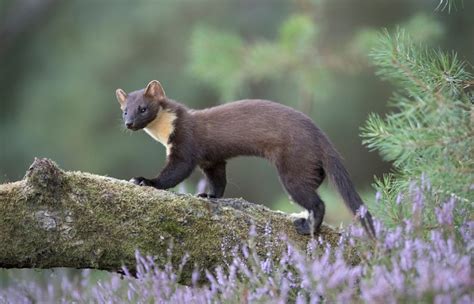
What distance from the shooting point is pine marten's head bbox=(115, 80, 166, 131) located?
20.8 ft

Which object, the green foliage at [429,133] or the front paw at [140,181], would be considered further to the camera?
the front paw at [140,181]

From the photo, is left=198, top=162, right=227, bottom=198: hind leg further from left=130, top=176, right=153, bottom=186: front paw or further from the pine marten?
left=130, top=176, right=153, bottom=186: front paw

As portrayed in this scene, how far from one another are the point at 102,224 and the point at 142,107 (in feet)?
6.03

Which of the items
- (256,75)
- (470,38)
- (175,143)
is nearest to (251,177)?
(470,38)

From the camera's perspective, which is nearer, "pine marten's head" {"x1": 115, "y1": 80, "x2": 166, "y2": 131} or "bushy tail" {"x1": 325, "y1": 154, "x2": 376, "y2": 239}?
"bushy tail" {"x1": 325, "y1": 154, "x2": 376, "y2": 239}

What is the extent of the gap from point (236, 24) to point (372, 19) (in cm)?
268

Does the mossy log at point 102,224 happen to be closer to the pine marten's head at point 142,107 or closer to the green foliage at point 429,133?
the green foliage at point 429,133

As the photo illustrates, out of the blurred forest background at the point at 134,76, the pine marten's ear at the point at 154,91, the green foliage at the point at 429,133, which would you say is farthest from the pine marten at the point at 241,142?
the blurred forest background at the point at 134,76

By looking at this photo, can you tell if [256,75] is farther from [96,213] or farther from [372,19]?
[372,19]

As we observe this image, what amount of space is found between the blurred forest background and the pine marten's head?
7.19 m

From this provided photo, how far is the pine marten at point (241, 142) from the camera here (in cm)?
556

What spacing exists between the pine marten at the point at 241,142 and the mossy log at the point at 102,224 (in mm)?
551

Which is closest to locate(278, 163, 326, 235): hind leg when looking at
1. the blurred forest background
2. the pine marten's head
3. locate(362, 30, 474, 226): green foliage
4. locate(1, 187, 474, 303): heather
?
locate(362, 30, 474, 226): green foliage

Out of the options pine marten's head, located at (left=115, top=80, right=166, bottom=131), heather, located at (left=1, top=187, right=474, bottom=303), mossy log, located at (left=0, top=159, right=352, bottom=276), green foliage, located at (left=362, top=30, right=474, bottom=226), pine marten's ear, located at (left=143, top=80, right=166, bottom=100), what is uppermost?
pine marten's ear, located at (left=143, top=80, right=166, bottom=100)
